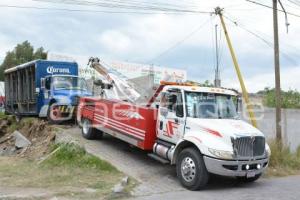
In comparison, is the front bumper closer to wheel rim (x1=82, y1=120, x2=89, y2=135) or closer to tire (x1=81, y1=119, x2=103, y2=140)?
tire (x1=81, y1=119, x2=103, y2=140)

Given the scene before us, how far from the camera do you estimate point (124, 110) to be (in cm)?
1441

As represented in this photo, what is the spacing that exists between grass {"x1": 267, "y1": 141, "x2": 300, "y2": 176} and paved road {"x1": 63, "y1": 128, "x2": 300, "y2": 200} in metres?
0.73

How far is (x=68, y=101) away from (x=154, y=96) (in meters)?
7.00

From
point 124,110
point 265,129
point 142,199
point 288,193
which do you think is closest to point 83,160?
point 124,110

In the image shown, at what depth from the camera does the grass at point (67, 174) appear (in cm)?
1079

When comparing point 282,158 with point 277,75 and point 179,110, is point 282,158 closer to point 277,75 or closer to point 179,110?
point 277,75

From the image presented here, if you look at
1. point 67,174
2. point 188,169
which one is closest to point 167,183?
point 188,169

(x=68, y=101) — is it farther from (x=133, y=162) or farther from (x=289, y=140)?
(x=289, y=140)

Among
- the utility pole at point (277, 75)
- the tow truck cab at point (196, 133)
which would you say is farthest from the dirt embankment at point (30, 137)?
the utility pole at point (277, 75)

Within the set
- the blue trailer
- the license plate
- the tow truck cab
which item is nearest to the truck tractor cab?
the blue trailer

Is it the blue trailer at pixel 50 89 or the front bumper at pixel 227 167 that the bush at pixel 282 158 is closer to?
the front bumper at pixel 227 167

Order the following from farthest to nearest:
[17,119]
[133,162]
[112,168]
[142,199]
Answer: [17,119]
[133,162]
[112,168]
[142,199]

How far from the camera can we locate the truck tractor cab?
19.5 m

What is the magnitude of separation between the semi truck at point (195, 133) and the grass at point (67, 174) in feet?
4.49
